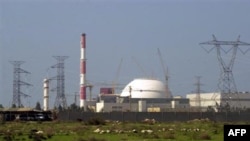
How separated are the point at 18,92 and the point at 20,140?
10599 centimetres

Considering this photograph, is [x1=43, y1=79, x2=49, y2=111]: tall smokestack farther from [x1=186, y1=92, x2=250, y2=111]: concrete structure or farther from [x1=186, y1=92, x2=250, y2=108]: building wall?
[x1=186, y1=92, x2=250, y2=108]: building wall

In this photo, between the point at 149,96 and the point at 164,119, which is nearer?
the point at 164,119

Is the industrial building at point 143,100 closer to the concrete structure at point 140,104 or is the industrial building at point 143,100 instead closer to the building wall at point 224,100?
the concrete structure at point 140,104

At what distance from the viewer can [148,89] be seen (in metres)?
183

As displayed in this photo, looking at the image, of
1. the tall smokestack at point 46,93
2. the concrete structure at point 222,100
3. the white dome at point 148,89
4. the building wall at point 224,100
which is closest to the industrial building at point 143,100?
the white dome at point 148,89

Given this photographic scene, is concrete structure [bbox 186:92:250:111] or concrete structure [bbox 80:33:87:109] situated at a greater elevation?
concrete structure [bbox 80:33:87:109]

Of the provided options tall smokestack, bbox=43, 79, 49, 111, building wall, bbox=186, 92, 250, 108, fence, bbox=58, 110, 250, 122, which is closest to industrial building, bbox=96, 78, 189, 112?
building wall, bbox=186, 92, 250, 108

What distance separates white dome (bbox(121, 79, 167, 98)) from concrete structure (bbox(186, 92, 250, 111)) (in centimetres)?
1036

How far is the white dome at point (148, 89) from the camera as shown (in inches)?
7146

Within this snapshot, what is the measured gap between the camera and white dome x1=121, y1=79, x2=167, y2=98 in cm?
18150

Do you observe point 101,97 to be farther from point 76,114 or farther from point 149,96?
point 76,114

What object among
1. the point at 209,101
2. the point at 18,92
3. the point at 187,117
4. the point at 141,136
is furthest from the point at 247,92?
the point at 141,136

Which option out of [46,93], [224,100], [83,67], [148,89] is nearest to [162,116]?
[83,67]

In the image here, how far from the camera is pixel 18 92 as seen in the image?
453 ft
